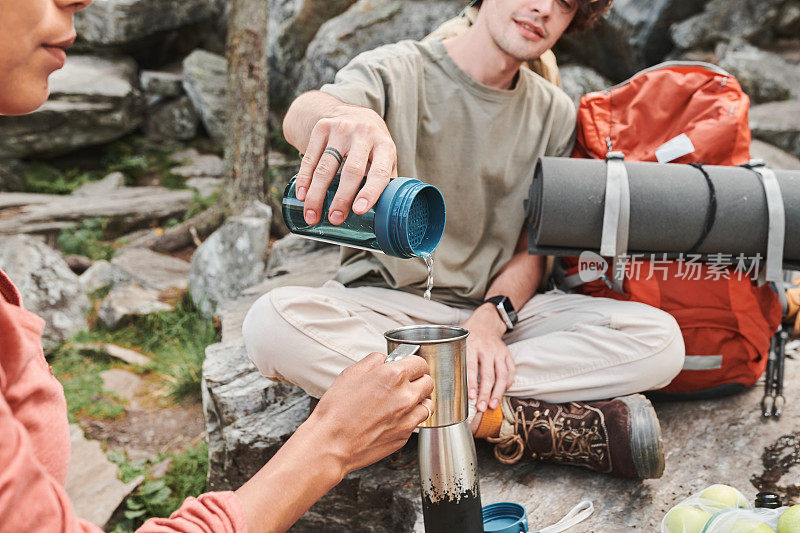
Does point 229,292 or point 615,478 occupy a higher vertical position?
point 615,478

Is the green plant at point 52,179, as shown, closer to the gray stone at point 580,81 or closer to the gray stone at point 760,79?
the gray stone at point 580,81

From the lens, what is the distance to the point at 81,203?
30.5ft

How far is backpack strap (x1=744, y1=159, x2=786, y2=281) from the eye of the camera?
262 cm

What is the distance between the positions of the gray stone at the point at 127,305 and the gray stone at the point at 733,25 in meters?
6.61

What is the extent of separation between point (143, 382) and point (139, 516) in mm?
1881

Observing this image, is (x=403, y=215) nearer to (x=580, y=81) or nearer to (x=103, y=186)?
(x=580, y=81)

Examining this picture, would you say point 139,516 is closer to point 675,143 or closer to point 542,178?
point 542,178

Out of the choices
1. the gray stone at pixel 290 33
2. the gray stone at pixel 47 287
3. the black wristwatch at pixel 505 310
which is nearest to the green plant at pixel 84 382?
the gray stone at pixel 47 287

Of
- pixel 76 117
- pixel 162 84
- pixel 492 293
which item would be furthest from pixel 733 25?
pixel 76 117

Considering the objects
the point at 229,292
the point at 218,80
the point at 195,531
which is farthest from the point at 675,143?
the point at 218,80

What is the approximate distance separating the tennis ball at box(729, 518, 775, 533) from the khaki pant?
0.89 metres

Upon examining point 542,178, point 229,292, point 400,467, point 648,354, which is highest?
point 542,178

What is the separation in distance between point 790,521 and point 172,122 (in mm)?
11837

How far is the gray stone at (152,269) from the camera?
21.2 ft
